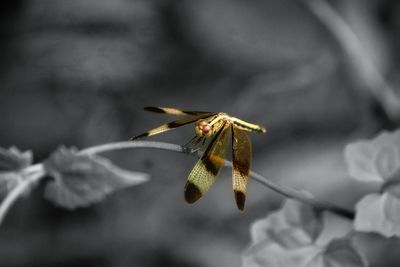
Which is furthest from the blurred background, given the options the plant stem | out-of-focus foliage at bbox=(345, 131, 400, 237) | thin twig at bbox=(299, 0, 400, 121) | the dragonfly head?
the dragonfly head

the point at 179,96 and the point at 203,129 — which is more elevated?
the point at 179,96

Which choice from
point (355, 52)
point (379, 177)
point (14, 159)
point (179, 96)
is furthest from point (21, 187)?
point (355, 52)

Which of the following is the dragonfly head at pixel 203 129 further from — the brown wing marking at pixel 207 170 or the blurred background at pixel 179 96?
the blurred background at pixel 179 96

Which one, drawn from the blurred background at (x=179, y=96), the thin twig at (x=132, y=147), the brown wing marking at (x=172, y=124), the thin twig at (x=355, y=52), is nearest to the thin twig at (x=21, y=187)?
the thin twig at (x=132, y=147)

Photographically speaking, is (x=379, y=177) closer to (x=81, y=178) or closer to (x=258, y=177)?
(x=258, y=177)

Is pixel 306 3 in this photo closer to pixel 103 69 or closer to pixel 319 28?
pixel 319 28

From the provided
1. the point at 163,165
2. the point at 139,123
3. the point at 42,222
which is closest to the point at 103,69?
the point at 139,123
